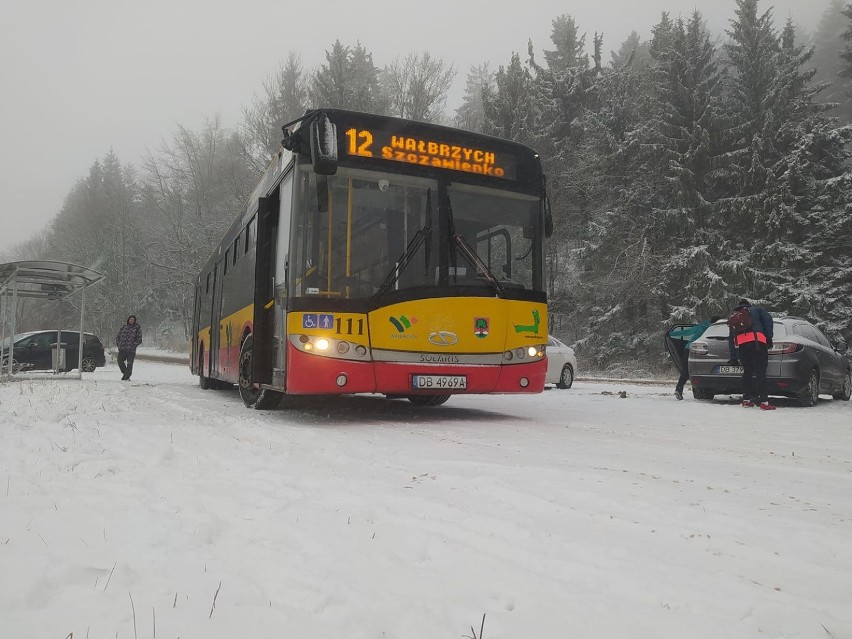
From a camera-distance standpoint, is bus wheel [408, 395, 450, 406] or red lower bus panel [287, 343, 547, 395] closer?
red lower bus panel [287, 343, 547, 395]

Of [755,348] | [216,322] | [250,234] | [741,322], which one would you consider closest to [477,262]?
[250,234]

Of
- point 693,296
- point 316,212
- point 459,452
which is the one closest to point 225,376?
point 316,212

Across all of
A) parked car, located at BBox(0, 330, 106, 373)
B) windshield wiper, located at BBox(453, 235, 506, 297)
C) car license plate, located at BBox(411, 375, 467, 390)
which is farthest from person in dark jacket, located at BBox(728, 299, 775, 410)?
parked car, located at BBox(0, 330, 106, 373)

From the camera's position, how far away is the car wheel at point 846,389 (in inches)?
494

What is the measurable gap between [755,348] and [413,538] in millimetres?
9161

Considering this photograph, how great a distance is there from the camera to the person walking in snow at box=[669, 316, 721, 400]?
12.6 metres

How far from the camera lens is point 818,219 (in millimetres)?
26422

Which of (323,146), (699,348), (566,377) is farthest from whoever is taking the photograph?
(566,377)

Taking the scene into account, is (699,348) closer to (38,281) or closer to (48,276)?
(48,276)

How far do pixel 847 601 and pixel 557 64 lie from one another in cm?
4544

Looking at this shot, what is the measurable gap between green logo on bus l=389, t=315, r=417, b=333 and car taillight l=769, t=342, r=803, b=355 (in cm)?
691

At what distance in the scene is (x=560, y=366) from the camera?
16703mm

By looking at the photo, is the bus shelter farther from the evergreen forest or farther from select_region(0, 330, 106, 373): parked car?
the evergreen forest

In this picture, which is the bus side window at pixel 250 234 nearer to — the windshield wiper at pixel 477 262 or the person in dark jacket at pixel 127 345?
the windshield wiper at pixel 477 262
